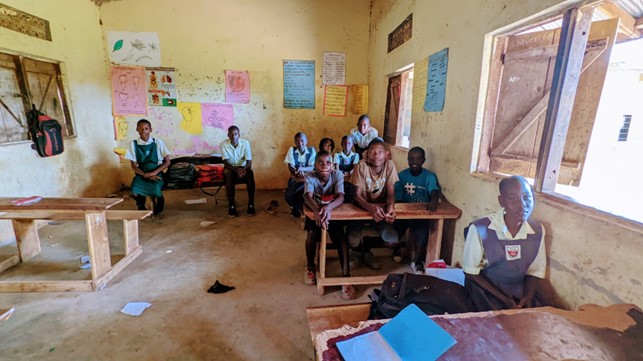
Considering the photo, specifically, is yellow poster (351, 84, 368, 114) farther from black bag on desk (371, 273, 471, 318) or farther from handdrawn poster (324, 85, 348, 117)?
black bag on desk (371, 273, 471, 318)

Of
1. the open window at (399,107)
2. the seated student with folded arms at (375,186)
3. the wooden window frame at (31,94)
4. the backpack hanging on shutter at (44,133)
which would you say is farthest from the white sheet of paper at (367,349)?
the backpack hanging on shutter at (44,133)

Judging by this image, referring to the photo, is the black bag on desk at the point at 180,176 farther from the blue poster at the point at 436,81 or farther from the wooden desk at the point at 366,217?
the blue poster at the point at 436,81

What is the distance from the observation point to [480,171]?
2260mm

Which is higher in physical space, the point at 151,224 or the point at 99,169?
the point at 99,169

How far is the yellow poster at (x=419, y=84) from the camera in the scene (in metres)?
3.02

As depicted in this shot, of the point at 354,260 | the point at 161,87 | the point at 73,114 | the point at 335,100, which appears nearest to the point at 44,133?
the point at 73,114

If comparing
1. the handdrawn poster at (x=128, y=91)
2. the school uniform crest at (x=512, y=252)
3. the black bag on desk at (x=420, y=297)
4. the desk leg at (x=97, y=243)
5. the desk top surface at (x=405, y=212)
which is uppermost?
the handdrawn poster at (x=128, y=91)

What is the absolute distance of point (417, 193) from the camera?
2707 millimetres

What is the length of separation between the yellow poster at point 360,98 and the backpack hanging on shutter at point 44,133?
4.28 m

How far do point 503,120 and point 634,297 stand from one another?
1652mm

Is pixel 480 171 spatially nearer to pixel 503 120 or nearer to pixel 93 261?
pixel 503 120

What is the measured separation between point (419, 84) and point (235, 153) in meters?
2.61

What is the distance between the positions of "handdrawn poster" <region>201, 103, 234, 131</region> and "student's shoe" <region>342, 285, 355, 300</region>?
3.83 m

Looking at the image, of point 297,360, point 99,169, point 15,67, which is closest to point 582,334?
point 297,360
